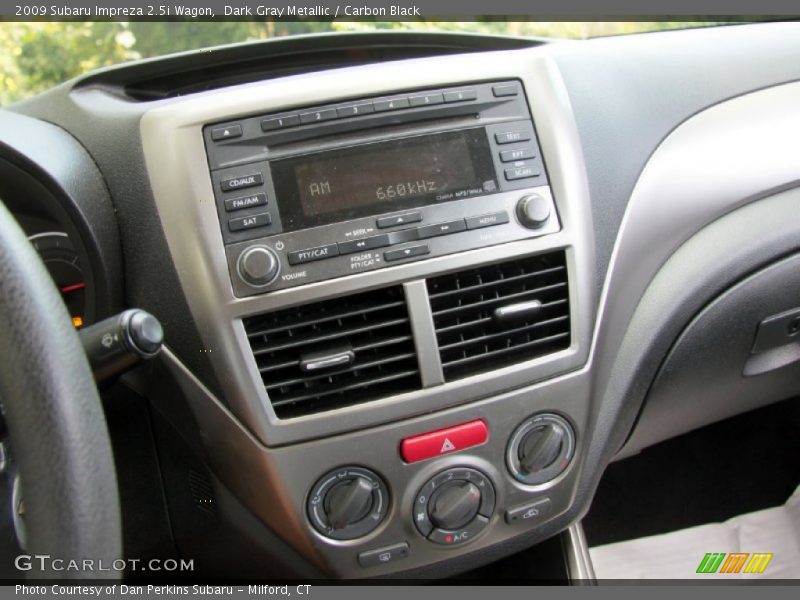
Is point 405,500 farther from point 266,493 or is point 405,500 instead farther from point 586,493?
point 586,493

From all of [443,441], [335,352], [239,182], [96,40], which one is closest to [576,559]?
[443,441]

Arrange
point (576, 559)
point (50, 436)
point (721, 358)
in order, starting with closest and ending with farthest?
point (50, 436) < point (721, 358) < point (576, 559)

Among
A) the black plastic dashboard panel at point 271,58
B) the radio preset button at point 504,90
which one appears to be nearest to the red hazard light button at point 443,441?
the radio preset button at point 504,90

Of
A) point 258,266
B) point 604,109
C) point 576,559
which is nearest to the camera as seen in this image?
point 258,266

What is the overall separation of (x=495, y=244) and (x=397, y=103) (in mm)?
231

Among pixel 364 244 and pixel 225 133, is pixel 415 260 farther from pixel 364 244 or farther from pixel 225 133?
pixel 225 133

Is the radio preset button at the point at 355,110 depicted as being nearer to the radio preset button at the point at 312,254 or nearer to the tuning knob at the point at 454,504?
the radio preset button at the point at 312,254

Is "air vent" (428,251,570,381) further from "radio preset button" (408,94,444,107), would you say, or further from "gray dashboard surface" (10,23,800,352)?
"radio preset button" (408,94,444,107)

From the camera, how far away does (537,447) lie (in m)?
1.12

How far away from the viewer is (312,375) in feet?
3.28

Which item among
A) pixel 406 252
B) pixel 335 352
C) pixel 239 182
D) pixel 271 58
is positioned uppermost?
pixel 271 58

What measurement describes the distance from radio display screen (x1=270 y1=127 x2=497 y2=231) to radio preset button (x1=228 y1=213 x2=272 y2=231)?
0.07 feet

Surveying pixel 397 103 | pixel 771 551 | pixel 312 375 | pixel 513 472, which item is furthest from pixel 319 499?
pixel 771 551

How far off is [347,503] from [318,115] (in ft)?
1.72
